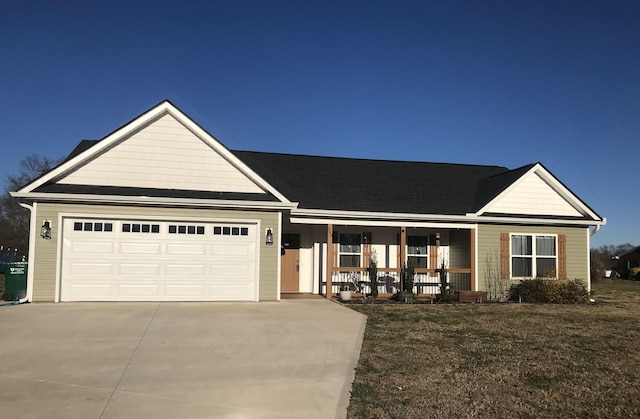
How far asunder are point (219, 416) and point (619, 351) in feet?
23.5

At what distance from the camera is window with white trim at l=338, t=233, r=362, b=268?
17438 millimetres

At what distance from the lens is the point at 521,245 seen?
17.2 meters

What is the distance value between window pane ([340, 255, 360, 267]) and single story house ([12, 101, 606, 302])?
0.12 ft

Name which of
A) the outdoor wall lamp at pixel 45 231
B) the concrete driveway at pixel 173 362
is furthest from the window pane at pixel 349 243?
the outdoor wall lamp at pixel 45 231

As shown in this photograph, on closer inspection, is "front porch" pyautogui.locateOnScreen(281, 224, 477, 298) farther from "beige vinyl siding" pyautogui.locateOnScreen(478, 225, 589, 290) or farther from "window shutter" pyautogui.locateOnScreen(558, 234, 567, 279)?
"window shutter" pyautogui.locateOnScreen(558, 234, 567, 279)

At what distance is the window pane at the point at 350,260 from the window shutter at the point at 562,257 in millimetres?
6790

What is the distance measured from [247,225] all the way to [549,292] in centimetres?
978

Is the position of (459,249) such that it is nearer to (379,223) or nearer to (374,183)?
(379,223)

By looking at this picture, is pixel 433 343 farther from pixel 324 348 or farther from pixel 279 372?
pixel 279 372

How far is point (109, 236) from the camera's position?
13148mm

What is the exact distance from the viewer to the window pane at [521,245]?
17.1 m

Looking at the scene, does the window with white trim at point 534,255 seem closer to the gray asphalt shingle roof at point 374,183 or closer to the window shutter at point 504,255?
the window shutter at point 504,255

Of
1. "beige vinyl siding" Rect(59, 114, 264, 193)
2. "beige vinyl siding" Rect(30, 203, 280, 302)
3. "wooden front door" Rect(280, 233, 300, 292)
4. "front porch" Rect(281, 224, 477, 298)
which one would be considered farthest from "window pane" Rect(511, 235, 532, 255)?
"beige vinyl siding" Rect(59, 114, 264, 193)

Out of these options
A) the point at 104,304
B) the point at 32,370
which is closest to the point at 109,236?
the point at 104,304
